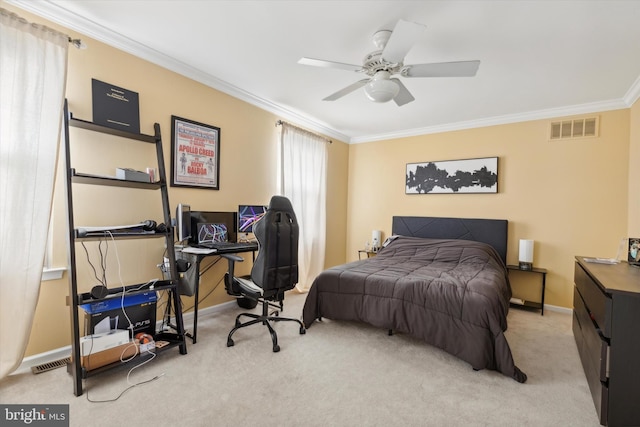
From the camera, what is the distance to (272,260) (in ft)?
8.45

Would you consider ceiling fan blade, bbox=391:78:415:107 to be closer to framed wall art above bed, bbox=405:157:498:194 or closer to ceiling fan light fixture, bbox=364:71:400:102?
ceiling fan light fixture, bbox=364:71:400:102

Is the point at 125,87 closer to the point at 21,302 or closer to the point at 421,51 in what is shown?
the point at 21,302

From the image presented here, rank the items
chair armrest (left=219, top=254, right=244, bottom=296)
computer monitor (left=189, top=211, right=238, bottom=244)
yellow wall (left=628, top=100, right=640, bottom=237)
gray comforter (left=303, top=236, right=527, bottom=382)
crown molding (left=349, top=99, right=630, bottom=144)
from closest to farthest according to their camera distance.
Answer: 1. gray comforter (left=303, top=236, right=527, bottom=382)
2. chair armrest (left=219, top=254, right=244, bottom=296)
3. computer monitor (left=189, top=211, right=238, bottom=244)
4. yellow wall (left=628, top=100, right=640, bottom=237)
5. crown molding (left=349, top=99, right=630, bottom=144)

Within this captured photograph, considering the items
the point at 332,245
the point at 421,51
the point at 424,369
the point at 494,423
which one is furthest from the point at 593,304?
the point at 332,245

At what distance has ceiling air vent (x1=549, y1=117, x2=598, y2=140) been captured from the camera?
3605 mm

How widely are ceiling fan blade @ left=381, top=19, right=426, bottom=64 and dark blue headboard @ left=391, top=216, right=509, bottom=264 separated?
114 inches

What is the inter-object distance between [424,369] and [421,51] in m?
2.58

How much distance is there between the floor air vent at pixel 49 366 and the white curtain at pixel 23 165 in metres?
0.21

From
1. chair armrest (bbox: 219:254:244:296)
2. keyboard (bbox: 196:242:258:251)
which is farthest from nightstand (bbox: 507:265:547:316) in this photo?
chair armrest (bbox: 219:254:244:296)

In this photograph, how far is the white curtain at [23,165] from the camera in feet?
6.17

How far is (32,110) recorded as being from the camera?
1977 mm

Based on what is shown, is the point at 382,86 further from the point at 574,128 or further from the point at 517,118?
the point at 574,128

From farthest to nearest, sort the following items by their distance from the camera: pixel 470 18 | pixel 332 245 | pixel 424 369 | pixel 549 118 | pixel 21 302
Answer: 1. pixel 332 245
2. pixel 549 118
3. pixel 424 369
4. pixel 470 18
5. pixel 21 302

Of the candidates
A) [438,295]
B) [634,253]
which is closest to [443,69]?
[438,295]
